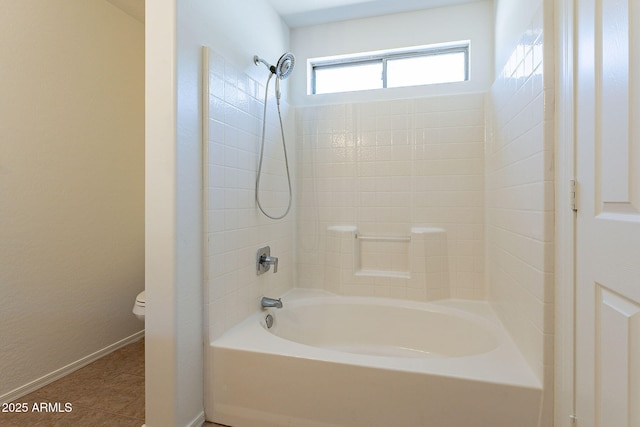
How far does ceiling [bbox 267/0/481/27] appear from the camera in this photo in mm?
2188

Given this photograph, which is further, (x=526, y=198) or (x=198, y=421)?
(x=198, y=421)

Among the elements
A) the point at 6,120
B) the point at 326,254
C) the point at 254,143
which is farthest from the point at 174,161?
the point at 326,254

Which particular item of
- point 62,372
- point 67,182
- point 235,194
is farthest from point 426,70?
point 62,372

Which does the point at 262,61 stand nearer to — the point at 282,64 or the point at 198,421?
the point at 282,64

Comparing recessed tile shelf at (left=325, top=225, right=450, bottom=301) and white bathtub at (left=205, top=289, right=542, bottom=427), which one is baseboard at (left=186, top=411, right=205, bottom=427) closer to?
white bathtub at (left=205, top=289, right=542, bottom=427)

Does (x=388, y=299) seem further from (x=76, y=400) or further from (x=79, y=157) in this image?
(x=79, y=157)

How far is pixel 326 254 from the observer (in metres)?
2.37

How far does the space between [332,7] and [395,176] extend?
132 cm

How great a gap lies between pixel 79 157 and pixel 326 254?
1.81 metres

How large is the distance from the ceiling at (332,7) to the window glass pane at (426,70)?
340 mm

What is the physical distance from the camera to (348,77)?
8.27 ft

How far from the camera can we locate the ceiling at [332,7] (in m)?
2.19

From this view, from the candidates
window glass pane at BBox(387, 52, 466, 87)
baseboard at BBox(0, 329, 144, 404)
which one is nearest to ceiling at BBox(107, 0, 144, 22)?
window glass pane at BBox(387, 52, 466, 87)

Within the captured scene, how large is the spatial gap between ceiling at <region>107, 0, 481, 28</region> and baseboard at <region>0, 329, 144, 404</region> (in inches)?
98.0
